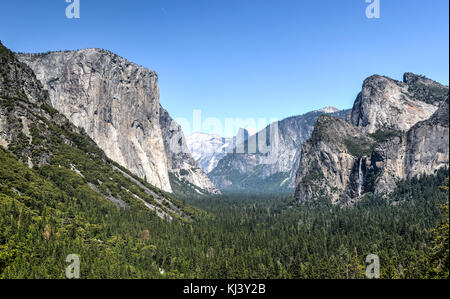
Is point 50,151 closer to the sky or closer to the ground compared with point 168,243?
closer to the sky

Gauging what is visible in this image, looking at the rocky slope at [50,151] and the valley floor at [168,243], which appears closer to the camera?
the valley floor at [168,243]

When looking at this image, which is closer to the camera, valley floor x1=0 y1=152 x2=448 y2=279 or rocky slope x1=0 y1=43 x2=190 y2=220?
valley floor x1=0 y1=152 x2=448 y2=279

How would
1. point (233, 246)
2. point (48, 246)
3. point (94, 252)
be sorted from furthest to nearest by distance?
point (233, 246)
point (94, 252)
point (48, 246)

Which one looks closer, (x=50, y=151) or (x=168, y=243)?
(x=168, y=243)

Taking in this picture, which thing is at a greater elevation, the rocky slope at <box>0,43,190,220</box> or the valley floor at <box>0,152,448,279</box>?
the rocky slope at <box>0,43,190,220</box>

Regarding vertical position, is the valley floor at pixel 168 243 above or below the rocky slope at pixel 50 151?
below
